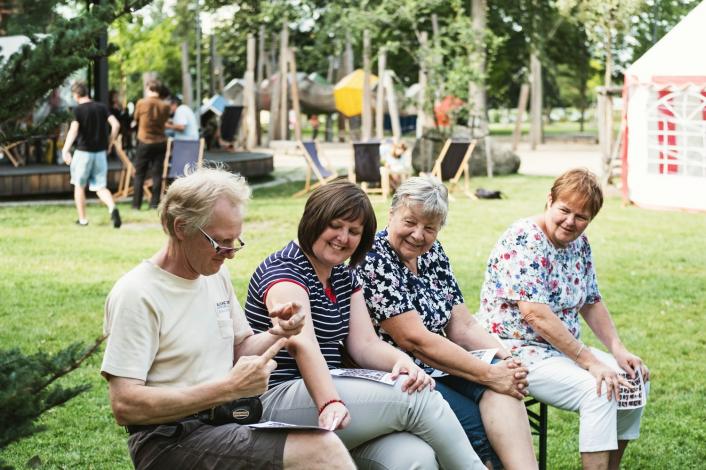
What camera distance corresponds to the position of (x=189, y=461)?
2.88 metres

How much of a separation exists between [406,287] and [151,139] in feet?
33.4

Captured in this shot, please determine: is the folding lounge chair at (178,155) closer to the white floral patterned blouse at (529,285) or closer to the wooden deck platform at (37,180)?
the wooden deck platform at (37,180)

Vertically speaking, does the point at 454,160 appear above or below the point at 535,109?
below

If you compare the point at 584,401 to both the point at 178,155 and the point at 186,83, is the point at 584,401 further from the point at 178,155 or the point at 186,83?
the point at 186,83

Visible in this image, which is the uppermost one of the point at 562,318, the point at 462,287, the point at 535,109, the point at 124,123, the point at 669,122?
the point at 535,109

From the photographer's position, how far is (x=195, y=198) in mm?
2914

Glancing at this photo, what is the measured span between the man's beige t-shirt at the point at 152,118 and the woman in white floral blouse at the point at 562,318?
32.1 feet

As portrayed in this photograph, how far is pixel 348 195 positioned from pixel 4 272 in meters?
6.40

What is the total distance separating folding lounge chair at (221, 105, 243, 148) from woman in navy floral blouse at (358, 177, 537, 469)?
60.9ft

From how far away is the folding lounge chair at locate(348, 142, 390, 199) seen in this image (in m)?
15.5

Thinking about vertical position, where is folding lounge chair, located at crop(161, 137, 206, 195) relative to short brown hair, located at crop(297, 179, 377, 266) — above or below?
above

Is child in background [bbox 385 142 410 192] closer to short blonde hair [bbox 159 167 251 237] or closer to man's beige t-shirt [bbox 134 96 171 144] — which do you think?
man's beige t-shirt [bbox 134 96 171 144]

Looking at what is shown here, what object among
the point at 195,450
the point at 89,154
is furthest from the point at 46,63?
the point at 89,154

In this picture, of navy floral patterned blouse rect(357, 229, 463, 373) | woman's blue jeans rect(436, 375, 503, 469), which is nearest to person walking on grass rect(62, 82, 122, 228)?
navy floral patterned blouse rect(357, 229, 463, 373)
